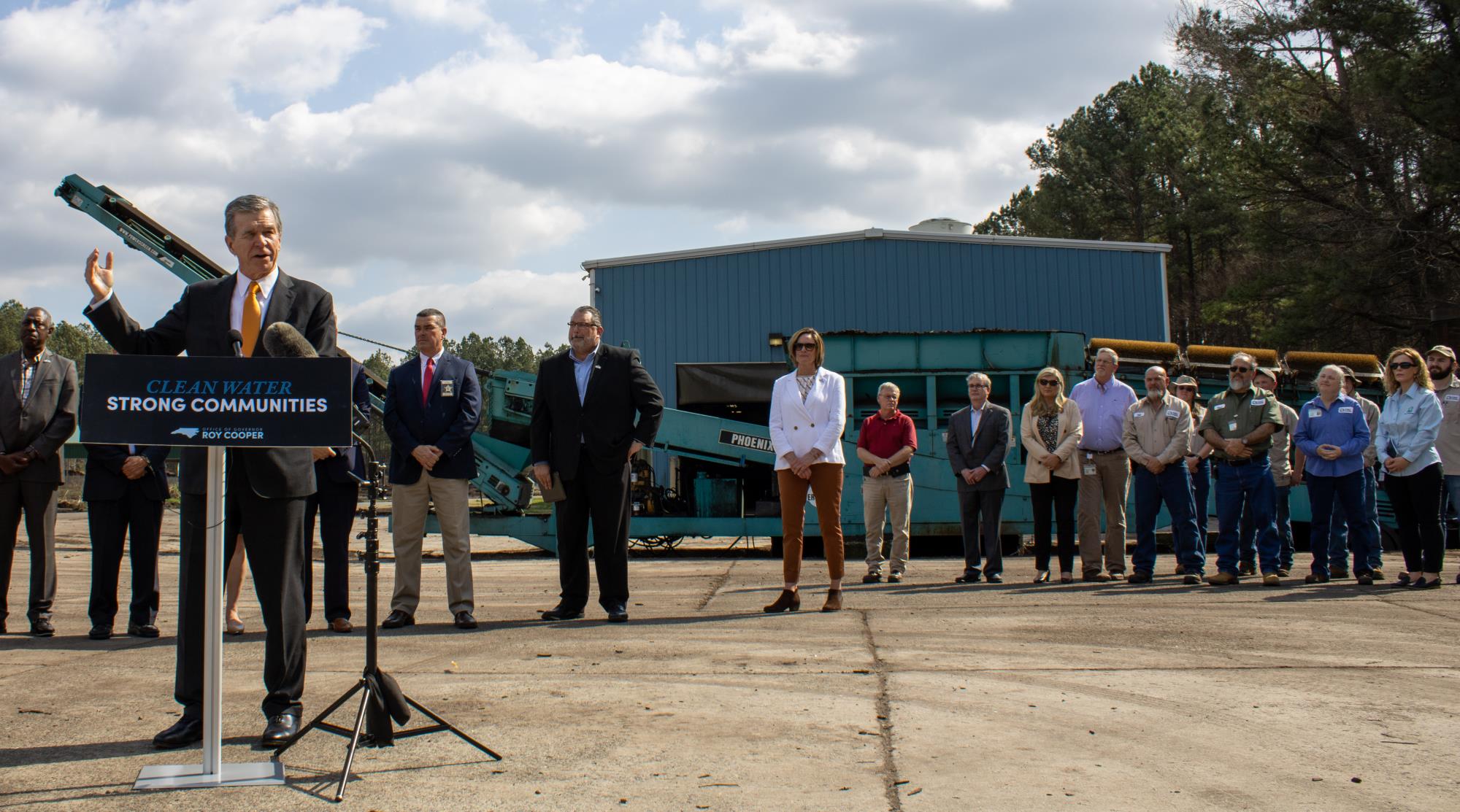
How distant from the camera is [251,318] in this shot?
4.12 meters

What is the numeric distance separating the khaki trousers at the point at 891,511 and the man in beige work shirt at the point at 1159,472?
1.91 m

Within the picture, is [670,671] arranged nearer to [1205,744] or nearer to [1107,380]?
[1205,744]

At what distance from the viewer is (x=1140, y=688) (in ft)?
16.1

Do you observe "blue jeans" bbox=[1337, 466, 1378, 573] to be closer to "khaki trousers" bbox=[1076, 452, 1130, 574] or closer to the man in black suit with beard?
"khaki trousers" bbox=[1076, 452, 1130, 574]

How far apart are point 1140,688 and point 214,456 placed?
12.1ft

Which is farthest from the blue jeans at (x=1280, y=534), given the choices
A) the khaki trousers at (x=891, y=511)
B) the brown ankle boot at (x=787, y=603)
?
the brown ankle boot at (x=787, y=603)

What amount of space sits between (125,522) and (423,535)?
175 cm

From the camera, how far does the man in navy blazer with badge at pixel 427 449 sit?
730cm

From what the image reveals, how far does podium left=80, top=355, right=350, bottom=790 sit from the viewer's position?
11.5 ft

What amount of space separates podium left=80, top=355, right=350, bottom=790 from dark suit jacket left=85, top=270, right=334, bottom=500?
0.31 meters

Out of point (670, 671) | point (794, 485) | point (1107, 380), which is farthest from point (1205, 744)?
point (1107, 380)

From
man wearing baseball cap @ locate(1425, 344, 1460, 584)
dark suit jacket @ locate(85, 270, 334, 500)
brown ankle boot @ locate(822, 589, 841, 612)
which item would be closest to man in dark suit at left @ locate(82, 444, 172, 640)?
dark suit jacket @ locate(85, 270, 334, 500)

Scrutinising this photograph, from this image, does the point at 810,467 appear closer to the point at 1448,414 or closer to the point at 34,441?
the point at 34,441

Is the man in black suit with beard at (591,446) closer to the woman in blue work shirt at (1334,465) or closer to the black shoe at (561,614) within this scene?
the black shoe at (561,614)
